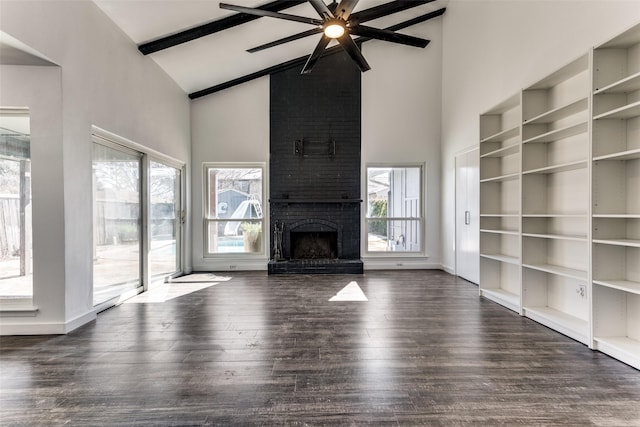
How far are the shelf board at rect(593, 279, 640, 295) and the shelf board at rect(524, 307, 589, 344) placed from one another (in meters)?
0.51

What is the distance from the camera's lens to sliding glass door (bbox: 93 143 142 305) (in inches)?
145

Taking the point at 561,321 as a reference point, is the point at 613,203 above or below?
above

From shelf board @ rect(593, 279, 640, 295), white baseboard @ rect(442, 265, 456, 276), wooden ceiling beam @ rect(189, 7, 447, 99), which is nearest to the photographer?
shelf board @ rect(593, 279, 640, 295)

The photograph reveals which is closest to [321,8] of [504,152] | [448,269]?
[504,152]

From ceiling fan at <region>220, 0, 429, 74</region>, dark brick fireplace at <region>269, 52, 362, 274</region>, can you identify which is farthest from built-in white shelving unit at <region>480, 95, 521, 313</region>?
dark brick fireplace at <region>269, 52, 362, 274</region>

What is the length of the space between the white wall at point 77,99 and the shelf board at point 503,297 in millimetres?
4752

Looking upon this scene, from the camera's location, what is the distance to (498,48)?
4281 millimetres

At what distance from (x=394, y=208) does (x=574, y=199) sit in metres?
3.53

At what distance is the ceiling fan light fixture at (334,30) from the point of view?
3115mm

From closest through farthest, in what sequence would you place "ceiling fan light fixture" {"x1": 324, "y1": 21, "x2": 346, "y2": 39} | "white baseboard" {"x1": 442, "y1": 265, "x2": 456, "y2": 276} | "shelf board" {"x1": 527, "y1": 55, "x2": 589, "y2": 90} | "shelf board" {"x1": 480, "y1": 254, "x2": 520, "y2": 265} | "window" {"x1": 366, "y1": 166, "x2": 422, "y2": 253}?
1. "shelf board" {"x1": 527, "y1": 55, "x2": 589, "y2": 90}
2. "ceiling fan light fixture" {"x1": 324, "y1": 21, "x2": 346, "y2": 39}
3. "shelf board" {"x1": 480, "y1": 254, "x2": 520, "y2": 265}
4. "white baseboard" {"x1": 442, "y1": 265, "x2": 456, "y2": 276}
5. "window" {"x1": 366, "y1": 166, "x2": 422, "y2": 253}

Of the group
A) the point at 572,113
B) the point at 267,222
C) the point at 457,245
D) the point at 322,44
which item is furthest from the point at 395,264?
the point at 322,44

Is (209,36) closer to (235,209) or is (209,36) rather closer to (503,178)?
(235,209)

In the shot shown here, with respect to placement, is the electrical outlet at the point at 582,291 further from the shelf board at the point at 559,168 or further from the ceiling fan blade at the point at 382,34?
the ceiling fan blade at the point at 382,34

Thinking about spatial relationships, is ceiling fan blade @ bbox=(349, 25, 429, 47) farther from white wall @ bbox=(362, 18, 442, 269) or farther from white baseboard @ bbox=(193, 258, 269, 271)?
white baseboard @ bbox=(193, 258, 269, 271)
